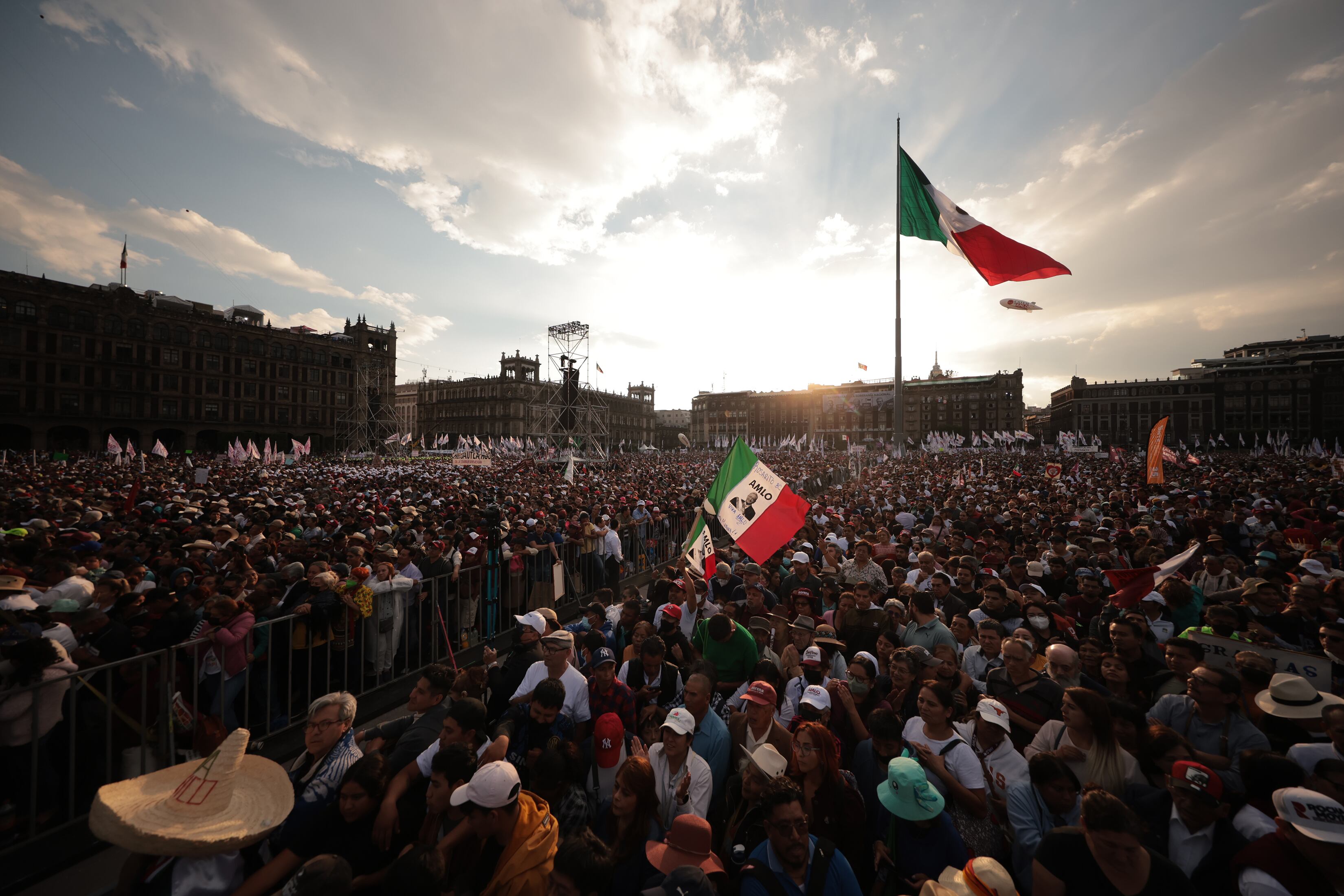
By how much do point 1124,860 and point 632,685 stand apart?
3.41 meters

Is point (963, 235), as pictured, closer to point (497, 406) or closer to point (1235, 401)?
point (497, 406)

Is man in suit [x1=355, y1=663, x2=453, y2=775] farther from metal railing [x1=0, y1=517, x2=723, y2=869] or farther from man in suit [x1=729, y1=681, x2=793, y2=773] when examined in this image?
man in suit [x1=729, y1=681, x2=793, y2=773]

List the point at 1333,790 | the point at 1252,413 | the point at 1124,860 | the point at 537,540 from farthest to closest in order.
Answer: the point at 1252,413 → the point at 537,540 → the point at 1333,790 → the point at 1124,860

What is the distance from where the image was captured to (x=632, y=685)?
484cm

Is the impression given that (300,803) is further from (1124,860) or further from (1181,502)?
(1181,502)

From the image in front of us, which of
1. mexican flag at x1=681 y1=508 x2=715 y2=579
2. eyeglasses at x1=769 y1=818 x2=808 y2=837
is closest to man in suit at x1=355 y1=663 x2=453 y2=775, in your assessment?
eyeglasses at x1=769 y1=818 x2=808 y2=837

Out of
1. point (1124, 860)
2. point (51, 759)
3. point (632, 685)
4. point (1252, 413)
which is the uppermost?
point (1252, 413)

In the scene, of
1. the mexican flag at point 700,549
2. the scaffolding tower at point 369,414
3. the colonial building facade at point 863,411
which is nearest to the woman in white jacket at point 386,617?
the mexican flag at point 700,549

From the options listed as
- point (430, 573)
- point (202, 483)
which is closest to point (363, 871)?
point (430, 573)

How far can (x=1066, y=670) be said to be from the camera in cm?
416

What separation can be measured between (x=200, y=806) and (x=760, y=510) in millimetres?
5869

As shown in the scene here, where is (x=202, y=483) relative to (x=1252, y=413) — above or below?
below

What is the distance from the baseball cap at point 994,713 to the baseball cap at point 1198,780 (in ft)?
2.58

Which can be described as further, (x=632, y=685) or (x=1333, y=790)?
(x=632, y=685)
